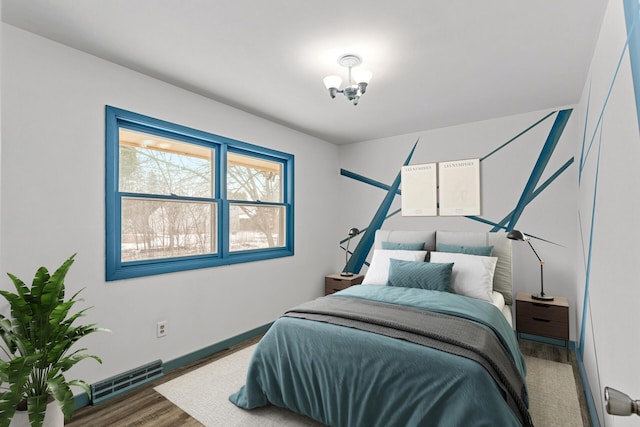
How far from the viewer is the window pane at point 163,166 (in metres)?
2.76

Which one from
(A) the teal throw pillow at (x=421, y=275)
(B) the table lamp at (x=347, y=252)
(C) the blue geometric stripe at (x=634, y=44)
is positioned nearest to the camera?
(C) the blue geometric stripe at (x=634, y=44)

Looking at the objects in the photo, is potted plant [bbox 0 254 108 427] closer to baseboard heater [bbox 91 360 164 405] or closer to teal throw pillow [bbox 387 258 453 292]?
baseboard heater [bbox 91 360 164 405]

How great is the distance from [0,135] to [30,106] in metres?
0.27

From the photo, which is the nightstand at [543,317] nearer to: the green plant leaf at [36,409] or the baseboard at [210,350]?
the baseboard at [210,350]

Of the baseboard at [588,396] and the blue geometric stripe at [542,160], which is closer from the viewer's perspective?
the baseboard at [588,396]

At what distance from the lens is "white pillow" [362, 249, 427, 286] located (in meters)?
3.45

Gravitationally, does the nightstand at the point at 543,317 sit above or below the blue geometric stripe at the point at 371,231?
below

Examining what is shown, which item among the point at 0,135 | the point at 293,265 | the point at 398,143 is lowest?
the point at 293,265

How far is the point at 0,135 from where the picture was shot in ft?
6.51

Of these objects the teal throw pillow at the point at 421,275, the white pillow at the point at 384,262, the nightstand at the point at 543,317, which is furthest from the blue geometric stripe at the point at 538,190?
the teal throw pillow at the point at 421,275

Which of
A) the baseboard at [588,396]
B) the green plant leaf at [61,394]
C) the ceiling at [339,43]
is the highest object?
the ceiling at [339,43]

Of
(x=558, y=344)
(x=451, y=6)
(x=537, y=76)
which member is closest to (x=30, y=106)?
(x=451, y=6)

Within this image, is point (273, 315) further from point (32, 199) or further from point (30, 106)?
point (30, 106)

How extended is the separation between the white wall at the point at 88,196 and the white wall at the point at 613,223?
300 centimetres
